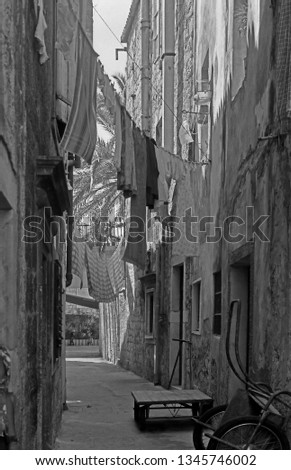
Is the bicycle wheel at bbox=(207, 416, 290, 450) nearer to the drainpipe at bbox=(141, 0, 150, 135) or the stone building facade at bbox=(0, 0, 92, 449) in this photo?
the stone building facade at bbox=(0, 0, 92, 449)

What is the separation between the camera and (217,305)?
485 inches

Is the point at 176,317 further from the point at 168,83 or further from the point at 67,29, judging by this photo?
the point at 67,29

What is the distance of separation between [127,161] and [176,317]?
6.17 m

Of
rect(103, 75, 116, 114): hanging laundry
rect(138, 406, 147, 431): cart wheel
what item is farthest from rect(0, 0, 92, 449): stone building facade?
rect(138, 406, 147, 431): cart wheel

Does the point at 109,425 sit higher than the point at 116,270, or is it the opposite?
the point at 116,270

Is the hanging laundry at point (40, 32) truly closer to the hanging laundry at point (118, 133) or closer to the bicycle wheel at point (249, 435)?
the hanging laundry at point (118, 133)

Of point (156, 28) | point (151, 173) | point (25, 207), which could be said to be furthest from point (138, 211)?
point (156, 28)

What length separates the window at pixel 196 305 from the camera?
47.0 feet

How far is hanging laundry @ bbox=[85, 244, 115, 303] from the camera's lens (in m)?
21.0

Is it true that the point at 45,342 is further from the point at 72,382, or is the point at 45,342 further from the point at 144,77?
the point at 144,77

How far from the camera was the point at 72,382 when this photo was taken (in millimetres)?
Result: 18812

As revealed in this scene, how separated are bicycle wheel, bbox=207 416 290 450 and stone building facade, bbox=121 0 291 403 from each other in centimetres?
169
